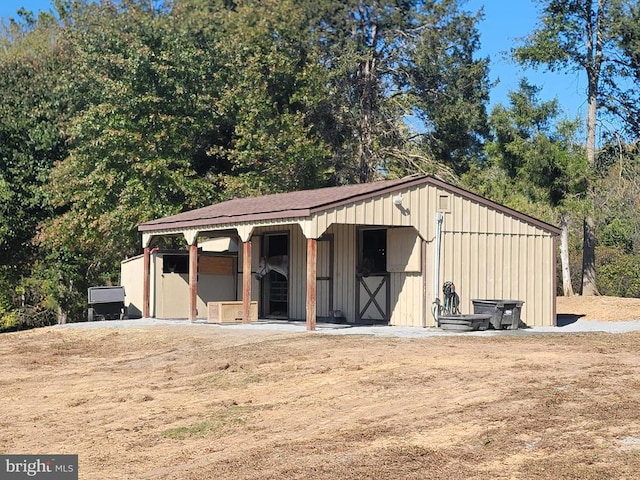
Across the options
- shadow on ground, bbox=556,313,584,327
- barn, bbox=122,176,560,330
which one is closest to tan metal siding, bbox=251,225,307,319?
barn, bbox=122,176,560,330

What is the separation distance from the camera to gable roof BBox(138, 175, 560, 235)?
1712 centimetres

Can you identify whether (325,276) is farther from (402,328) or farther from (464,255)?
(464,255)

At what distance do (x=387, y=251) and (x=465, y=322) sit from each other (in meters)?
2.93

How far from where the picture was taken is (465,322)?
17125mm

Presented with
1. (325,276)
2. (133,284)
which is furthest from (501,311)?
(133,284)

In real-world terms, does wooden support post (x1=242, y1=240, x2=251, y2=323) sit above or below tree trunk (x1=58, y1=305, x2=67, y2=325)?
above

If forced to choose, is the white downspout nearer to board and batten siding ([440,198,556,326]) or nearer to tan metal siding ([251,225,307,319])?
board and batten siding ([440,198,556,326])

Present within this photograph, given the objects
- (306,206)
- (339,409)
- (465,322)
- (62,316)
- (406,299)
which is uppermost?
(306,206)

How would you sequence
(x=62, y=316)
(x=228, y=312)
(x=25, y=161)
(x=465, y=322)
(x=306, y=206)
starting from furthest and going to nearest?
(x=62, y=316)
(x=25, y=161)
(x=228, y=312)
(x=465, y=322)
(x=306, y=206)

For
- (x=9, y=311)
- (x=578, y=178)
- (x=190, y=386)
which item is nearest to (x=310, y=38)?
(x=578, y=178)

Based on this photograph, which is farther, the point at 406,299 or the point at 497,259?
the point at 497,259

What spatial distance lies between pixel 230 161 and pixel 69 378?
1863 cm

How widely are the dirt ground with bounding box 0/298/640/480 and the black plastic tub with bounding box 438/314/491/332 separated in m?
1.82

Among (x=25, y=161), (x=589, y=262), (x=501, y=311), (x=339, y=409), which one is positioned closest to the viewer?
(x=339, y=409)
